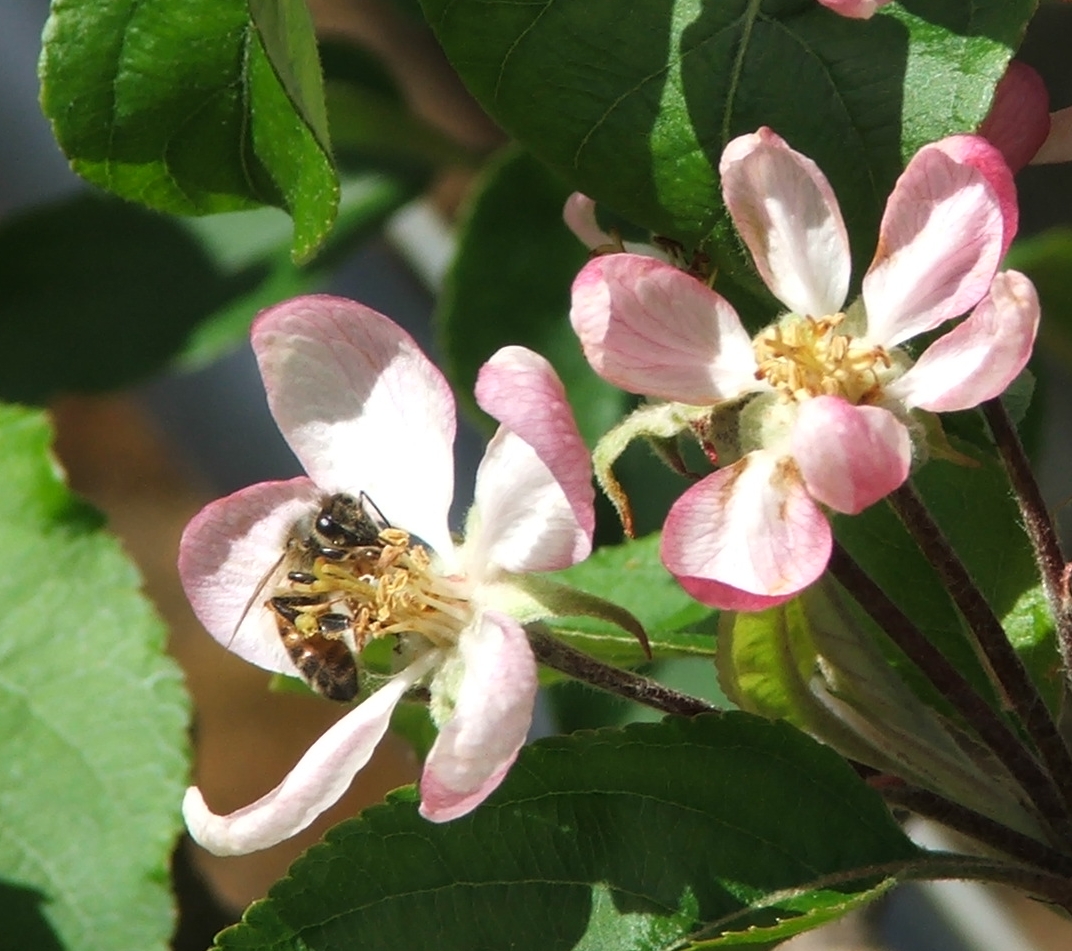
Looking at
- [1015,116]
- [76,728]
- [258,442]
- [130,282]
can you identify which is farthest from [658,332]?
[258,442]

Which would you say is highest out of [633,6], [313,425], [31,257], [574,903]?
[633,6]

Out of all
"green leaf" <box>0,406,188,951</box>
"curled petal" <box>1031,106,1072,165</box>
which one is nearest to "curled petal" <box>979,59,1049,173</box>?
"curled petal" <box>1031,106,1072,165</box>

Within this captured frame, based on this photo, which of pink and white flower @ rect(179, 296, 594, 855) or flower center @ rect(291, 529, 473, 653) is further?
flower center @ rect(291, 529, 473, 653)

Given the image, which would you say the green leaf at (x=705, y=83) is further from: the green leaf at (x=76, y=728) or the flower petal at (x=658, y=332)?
the green leaf at (x=76, y=728)

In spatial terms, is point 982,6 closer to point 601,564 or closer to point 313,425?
point 313,425

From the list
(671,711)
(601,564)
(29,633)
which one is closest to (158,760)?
(29,633)

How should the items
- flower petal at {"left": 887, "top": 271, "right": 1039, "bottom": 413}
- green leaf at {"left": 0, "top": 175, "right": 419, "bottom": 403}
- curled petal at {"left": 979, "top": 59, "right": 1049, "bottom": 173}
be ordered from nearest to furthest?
flower petal at {"left": 887, "top": 271, "right": 1039, "bottom": 413}
curled petal at {"left": 979, "top": 59, "right": 1049, "bottom": 173}
green leaf at {"left": 0, "top": 175, "right": 419, "bottom": 403}

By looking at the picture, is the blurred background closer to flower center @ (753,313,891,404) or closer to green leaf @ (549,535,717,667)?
green leaf @ (549,535,717,667)
